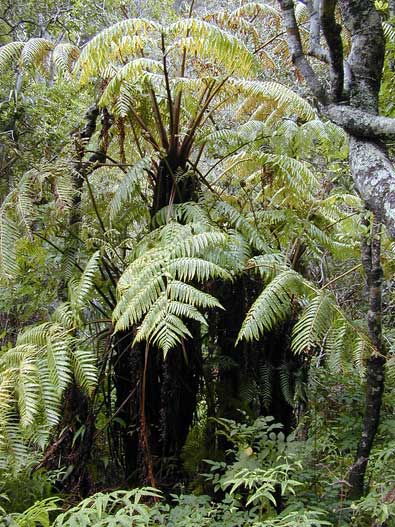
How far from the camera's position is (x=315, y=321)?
2383mm

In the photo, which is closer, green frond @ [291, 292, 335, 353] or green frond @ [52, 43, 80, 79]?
green frond @ [291, 292, 335, 353]

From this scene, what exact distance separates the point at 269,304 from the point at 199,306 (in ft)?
1.78

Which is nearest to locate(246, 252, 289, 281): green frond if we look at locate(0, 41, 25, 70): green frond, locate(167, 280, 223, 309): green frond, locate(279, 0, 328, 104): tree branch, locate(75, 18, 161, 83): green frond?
locate(167, 280, 223, 309): green frond

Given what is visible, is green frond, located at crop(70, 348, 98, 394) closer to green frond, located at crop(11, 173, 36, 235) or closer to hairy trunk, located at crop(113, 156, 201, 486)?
hairy trunk, located at crop(113, 156, 201, 486)

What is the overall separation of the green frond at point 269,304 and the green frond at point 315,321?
133 millimetres

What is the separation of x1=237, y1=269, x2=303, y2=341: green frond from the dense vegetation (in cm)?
1

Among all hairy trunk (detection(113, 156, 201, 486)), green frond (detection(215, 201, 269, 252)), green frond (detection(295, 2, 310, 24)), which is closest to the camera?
hairy trunk (detection(113, 156, 201, 486))

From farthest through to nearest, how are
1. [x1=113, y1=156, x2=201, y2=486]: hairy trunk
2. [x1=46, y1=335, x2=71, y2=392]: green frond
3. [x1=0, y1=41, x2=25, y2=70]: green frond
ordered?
[x1=0, y1=41, x2=25, y2=70]: green frond, [x1=113, y1=156, x2=201, y2=486]: hairy trunk, [x1=46, y1=335, x2=71, y2=392]: green frond

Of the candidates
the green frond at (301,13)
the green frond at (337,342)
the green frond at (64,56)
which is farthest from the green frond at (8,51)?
the green frond at (337,342)

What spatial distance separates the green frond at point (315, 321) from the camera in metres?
2.34

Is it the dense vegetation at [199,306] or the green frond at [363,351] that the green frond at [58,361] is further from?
the green frond at [363,351]

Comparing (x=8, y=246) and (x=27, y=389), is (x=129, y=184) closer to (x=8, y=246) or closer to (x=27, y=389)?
(x=8, y=246)

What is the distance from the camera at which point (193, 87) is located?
10.9 feet

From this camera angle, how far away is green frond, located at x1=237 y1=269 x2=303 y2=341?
7.79 ft
